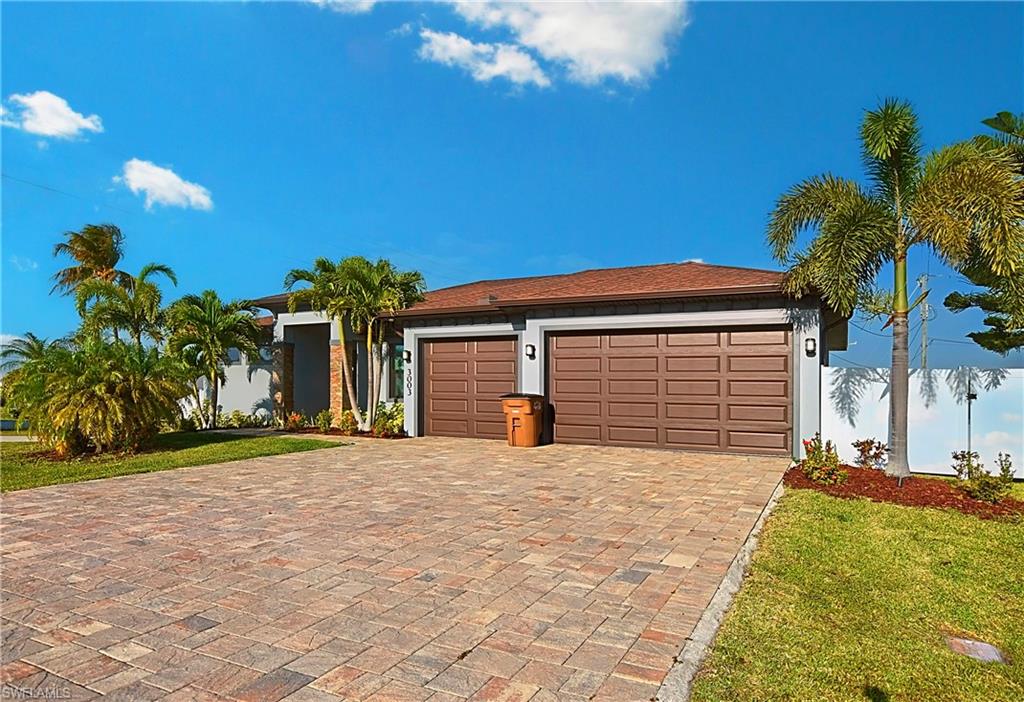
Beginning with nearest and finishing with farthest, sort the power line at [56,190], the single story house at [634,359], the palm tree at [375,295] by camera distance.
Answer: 1. the single story house at [634,359]
2. the palm tree at [375,295]
3. the power line at [56,190]

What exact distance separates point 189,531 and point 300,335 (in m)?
12.9

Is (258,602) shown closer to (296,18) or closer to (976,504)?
(976,504)

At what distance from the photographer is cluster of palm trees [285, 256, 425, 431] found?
13.7 m

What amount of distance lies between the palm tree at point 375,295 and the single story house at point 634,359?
0.49 m

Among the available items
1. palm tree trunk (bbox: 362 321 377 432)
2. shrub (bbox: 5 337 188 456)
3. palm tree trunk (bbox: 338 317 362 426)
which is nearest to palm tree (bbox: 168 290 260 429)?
palm tree trunk (bbox: 338 317 362 426)

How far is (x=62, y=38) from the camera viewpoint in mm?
12438

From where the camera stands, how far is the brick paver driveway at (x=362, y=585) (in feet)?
9.25

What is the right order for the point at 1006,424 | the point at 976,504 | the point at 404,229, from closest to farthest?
the point at 976,504, the point at 1006,424, the point at 404,229

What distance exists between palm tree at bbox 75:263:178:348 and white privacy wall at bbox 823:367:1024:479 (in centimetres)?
1639

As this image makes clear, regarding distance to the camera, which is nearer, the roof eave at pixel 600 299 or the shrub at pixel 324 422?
the roof eave at pixel 600 299

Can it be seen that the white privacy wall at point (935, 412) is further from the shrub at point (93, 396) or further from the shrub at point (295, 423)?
the shrub at point (295, 423)

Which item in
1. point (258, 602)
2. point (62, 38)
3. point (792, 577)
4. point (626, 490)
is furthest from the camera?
point (62, 38)

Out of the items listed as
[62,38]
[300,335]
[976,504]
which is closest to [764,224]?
[976,504]

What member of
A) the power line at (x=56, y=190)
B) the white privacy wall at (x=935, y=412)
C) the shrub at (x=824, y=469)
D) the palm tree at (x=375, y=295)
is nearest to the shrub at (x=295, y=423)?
the palm tree at (x=375, y=295)
